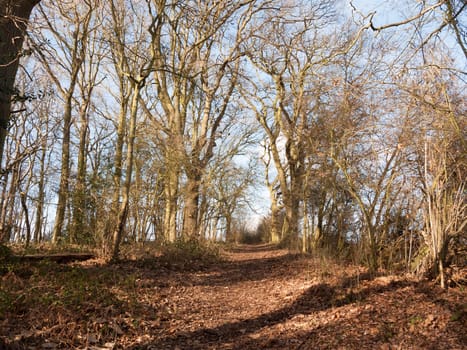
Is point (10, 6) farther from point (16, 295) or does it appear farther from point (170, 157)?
point (170, 157)

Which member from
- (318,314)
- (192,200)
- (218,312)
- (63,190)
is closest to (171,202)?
(192,200)

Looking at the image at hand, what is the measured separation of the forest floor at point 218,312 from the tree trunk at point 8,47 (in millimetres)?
2397

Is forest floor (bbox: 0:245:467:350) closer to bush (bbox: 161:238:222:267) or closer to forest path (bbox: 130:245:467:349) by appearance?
forest path (bbox: 130:245:467:349)

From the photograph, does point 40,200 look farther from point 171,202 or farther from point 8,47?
point 8,47

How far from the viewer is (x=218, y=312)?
602 centimetres

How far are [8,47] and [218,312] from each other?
17.4 ft

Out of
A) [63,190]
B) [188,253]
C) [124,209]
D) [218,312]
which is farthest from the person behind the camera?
[63,190]

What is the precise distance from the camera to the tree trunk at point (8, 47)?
5559 millimetres

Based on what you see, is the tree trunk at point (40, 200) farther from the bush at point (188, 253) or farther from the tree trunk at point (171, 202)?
the bush at point (188, 253)

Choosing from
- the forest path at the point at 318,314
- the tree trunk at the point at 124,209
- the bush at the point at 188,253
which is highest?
the tree trunk at the point at 124,209

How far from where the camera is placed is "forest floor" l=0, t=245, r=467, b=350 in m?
4.32

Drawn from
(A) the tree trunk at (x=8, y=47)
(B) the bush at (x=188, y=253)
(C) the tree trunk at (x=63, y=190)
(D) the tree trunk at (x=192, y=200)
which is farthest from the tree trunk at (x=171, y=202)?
(A) the tree trunk at (x=8, y=47)

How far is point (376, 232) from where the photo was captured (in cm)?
762

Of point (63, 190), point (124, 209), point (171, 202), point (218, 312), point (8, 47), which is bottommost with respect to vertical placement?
point (218, 312)
